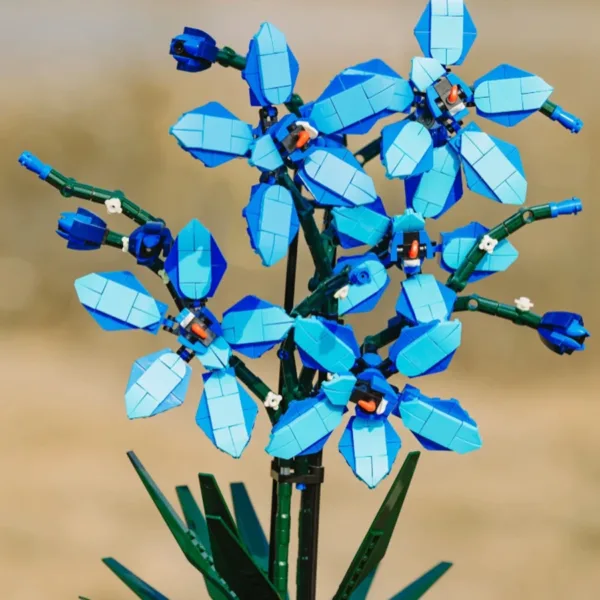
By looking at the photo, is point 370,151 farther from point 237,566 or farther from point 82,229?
point 237,566

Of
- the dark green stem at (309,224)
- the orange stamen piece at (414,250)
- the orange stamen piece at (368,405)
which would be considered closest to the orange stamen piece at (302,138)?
the dark green stem at (309,224)

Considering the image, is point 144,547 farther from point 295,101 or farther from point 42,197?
point 295,101

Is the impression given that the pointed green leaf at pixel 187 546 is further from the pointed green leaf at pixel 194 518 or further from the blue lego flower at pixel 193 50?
the blue lego flower at pixel 193 50

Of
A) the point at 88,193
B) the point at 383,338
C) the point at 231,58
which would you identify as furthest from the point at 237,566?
the point at 231,58

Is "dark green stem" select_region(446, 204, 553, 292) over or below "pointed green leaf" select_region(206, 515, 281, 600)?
over

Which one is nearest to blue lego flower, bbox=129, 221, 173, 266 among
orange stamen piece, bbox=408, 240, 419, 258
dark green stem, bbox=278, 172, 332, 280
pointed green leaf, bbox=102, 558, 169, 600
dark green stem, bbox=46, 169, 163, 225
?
dark green stem, bbox=46, 169, 163, 225

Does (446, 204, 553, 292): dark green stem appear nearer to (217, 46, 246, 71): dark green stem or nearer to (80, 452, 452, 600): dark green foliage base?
(80, 452, 452, 600): dark green foliage base

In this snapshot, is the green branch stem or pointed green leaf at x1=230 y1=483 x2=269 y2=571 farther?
pointed green leaf at x1=230 y1=483 x2=269 y2=571

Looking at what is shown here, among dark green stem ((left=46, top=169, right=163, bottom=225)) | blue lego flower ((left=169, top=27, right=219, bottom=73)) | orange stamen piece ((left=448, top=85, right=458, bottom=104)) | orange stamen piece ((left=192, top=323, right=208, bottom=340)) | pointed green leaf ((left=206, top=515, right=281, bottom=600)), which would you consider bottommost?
pointed green leaf ((left=206, top=515, right=281, bottom=600))
